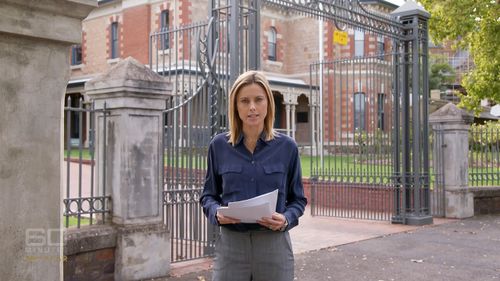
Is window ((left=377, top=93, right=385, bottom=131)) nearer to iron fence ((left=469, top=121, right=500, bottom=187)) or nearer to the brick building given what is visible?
iron fence ((left=469, top=121, right=500, bottom=187))

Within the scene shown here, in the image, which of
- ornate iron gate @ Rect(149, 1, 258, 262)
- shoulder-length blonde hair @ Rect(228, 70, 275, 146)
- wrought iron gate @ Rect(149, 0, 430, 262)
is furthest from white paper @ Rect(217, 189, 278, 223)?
ornate iron gate @ Rect(149, 1, 258, 262)

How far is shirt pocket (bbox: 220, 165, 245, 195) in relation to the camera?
2.98 meters

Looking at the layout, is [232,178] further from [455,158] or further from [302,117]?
[302,117]

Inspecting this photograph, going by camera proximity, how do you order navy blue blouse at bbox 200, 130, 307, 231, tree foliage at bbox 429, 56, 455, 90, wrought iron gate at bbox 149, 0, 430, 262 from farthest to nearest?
tree foliage at bbox 429, 56, 455, 90 < wrought iron gate at bbox 149, 0, 430, 262 < navy blue blouse at bbox 200, 130, 307, 231

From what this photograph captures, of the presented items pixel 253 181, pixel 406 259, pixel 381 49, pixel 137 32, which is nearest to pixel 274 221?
pixel 253 181

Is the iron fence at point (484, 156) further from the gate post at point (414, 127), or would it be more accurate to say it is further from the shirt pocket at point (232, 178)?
the shirt pocket at point (232, 178)

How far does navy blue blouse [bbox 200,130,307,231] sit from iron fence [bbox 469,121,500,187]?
10395 millimetres

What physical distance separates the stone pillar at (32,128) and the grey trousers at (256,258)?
2.99 feet

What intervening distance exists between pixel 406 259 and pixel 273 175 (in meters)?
5.20

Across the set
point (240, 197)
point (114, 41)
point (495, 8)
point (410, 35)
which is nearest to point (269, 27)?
point (114, 41)

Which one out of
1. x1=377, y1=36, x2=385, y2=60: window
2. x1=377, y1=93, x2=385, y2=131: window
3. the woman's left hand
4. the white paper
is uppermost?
x1=377, y1=36, x2=385, y2=60: window

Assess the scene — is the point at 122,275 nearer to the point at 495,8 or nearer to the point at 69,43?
the point at 69,43

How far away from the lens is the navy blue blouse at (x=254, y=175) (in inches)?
117

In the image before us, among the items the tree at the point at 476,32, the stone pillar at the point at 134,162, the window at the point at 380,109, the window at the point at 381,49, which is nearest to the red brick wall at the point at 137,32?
the window at the point at 381,49
